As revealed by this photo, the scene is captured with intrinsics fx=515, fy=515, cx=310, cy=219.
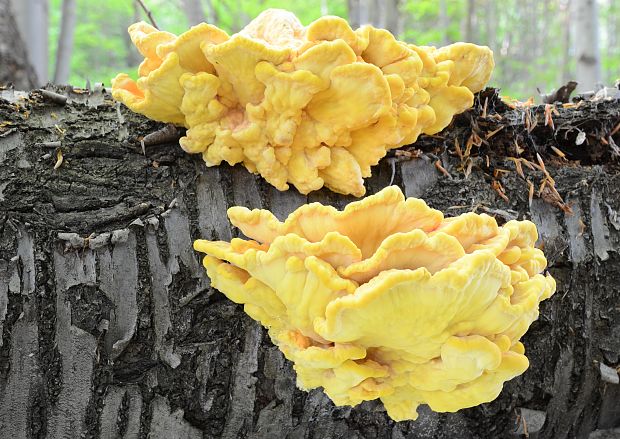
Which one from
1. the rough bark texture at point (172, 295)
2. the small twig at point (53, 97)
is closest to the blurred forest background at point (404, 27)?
the rough bark texture at point (172, 295)

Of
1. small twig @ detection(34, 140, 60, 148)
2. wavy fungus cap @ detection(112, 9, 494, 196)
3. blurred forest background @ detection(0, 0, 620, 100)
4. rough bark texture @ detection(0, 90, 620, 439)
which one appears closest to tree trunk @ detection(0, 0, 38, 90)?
blurred forest background @ detection(0, 0, 620, 100)

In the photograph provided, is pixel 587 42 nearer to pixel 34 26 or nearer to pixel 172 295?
pixel 172 295

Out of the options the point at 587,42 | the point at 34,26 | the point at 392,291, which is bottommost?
the point at 392,291

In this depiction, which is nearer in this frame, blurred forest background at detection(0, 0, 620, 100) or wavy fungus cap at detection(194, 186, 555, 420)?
wavy fungus cap at detection(194, 186, 555, 420)

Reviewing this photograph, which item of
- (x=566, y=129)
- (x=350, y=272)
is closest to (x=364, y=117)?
(x=350, y=272)

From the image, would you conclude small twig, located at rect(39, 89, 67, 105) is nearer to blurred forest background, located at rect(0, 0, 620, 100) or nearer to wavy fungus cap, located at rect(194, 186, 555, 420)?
wavy fungus cap, located at rect(194, 186, 555, 420)

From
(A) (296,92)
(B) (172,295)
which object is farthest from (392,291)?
(B) (172,295)

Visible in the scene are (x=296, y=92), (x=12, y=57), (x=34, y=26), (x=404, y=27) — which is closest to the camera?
(x=296, y=92)
